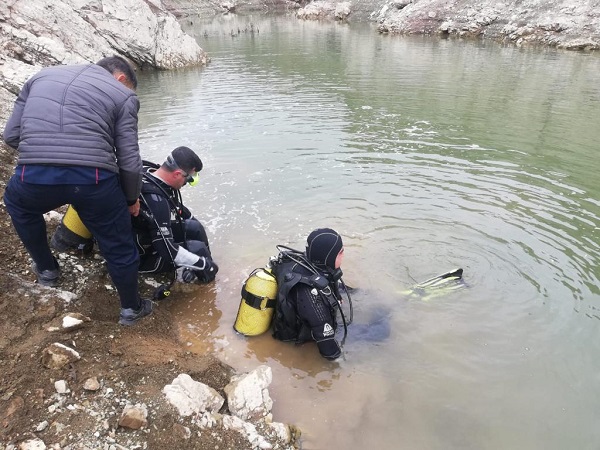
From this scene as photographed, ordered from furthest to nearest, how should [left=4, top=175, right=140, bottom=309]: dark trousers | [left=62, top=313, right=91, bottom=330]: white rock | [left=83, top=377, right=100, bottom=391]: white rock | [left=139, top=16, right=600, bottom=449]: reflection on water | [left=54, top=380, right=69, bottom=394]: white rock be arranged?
[left=139, top=16, right=600, bottom=449]: reflection on water, [left=62, top=313, right=91, bottom=330]: white rock, [left=4, top=175, right=140, bottom=309]: dark trousers, [left=83, top=377, right=100, bottom=391]: white rock, [left=54, top=380, right=69, bottom=394]: white rock

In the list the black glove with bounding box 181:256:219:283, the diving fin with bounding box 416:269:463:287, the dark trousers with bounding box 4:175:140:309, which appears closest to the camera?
the dark trousers with bounding box 4:175:140:309

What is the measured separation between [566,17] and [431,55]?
387 inches

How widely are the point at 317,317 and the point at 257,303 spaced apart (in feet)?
2.24

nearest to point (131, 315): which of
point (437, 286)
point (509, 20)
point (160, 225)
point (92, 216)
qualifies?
point (160, 225)

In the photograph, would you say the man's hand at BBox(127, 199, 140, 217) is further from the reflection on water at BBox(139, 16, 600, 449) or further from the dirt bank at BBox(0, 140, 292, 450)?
the reflection on water at BBox(139, 16, 600, 449)

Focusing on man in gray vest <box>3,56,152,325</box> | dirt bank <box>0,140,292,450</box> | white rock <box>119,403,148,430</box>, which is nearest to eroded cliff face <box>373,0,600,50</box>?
man in gray vest <box>3,56,152,325</box>

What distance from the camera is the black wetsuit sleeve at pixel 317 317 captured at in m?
3.94

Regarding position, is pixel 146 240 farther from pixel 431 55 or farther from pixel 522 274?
pixel 431 55

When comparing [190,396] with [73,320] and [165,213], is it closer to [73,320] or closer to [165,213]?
[73,320]

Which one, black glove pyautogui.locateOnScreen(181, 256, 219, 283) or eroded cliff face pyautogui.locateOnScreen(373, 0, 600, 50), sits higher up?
eroded cliff face pyautogui.locateOnScreen(373, 0, 600, 50)

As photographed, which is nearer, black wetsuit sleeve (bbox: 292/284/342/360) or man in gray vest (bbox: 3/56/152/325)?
man in gray vest (bbox: 3/56/152/325)

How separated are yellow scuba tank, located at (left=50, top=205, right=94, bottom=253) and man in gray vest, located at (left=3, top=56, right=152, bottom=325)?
0.79 m

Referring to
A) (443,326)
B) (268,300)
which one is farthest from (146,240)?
(443,326)

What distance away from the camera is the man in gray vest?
10.6 ft
